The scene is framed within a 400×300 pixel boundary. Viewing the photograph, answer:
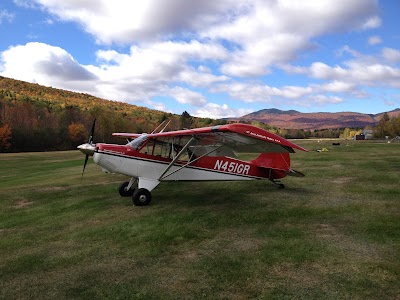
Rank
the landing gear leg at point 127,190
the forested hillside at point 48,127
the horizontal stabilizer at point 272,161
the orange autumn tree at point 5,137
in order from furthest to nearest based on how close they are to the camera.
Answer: the forested hillside at point 48,127 < the orange autumn tree at point 5,137 < the horizontal stabilizer at point 272,161 < the landing gear leg at point 127,190

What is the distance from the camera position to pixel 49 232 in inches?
332

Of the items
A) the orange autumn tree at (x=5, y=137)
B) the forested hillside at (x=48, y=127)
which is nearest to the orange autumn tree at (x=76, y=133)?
the forested hillside at (x=48, y=127)

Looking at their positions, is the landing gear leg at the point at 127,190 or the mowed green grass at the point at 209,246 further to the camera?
the landing gear leg at the point at 127,190

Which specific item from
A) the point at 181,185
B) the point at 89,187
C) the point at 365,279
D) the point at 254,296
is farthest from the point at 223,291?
the point at 89,187

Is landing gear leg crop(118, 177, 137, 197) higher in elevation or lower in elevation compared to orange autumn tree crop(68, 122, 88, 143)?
lower

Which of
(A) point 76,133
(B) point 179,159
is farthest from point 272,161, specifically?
(A) point 76,133

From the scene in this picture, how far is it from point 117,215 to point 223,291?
226 inches

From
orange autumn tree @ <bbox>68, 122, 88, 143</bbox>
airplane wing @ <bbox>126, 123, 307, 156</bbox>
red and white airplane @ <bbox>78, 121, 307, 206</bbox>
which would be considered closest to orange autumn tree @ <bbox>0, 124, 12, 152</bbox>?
orange autumn tree @ <bbox>68, 122, 88, 143</bbox>

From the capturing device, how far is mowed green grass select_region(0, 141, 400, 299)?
502 cm

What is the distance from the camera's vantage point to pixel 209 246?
269 inches

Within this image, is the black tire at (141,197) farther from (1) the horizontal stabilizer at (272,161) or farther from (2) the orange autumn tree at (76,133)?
(2) the orange autumn tree at (76,133)

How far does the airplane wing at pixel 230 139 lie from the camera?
8875 millimetres

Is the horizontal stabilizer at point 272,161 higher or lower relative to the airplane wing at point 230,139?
lower

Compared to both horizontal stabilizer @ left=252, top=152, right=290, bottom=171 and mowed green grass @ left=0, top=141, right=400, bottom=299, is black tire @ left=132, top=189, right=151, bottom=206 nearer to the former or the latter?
mowed green grass @ left=0, top=141, right=400, bottom=299
